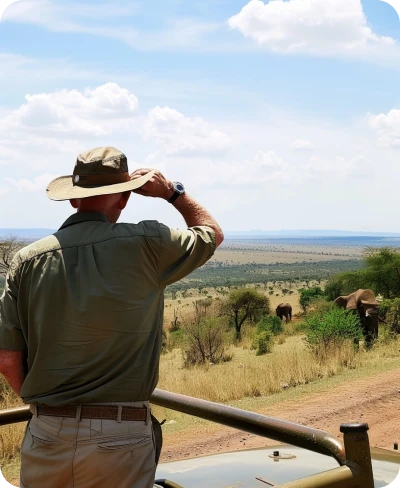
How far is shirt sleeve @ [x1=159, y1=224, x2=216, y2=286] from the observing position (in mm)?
1653

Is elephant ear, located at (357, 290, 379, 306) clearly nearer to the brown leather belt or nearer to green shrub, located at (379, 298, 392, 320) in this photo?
green shrub, located at (379, 298, 392, 320)

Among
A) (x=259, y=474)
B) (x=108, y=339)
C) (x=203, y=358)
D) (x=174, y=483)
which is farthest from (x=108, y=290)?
(x=203, y=358)

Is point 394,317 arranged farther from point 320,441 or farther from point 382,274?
point 320,441

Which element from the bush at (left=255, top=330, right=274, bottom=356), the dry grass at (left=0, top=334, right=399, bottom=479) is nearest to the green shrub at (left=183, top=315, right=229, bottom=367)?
the bush at (left=255, top=330, right=274, bottom=356)

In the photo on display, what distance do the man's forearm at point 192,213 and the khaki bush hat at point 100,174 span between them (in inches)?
5.1

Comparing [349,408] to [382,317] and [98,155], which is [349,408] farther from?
[382,317]

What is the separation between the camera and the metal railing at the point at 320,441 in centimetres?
136

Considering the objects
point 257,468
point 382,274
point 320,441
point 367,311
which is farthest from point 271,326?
point 320,441

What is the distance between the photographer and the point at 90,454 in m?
1.57

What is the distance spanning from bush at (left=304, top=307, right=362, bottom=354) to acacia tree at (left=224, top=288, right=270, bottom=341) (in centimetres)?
1125

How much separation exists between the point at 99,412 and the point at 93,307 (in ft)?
0.83

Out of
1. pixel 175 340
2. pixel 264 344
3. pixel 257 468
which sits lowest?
pixel 175 340

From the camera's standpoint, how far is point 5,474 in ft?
18.2

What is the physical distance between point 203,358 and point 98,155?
1380 cm
